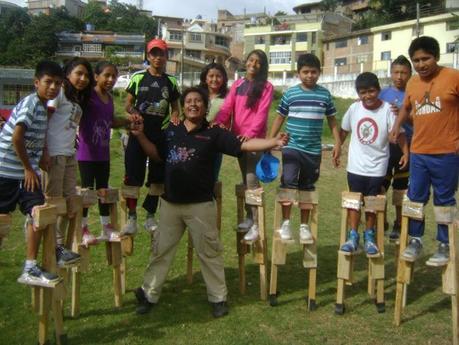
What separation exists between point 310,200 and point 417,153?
131 centimetres

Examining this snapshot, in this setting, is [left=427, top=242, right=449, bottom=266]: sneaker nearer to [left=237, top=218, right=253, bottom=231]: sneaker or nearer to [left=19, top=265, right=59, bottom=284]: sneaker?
[left=237, top=218, right=253, bottom=231]: sneaker

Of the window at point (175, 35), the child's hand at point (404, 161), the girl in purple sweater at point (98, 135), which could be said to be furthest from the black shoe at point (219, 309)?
the window at point (175, 35)

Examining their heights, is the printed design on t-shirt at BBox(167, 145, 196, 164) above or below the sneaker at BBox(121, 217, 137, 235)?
above

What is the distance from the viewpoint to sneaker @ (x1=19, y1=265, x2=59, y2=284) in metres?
4.54

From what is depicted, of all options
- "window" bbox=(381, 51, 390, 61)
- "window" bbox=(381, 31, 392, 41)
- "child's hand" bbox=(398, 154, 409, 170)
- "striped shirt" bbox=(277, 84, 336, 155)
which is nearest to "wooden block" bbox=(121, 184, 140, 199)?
"striped shirt" bbox=(277, 84, 336, 155)

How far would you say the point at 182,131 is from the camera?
5.52 m

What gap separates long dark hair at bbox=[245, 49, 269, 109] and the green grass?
7.98 ft

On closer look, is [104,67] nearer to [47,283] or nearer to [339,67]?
[47,283]

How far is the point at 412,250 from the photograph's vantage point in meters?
5.26

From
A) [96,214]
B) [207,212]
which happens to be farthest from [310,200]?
[96,214]

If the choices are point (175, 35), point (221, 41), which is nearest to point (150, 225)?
point (221, 41)

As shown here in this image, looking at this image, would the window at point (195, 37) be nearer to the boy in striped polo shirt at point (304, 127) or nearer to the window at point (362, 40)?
the window at point (362, 40)

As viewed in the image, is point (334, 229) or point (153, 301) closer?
point (153, 301)

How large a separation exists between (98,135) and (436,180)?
3.86m
